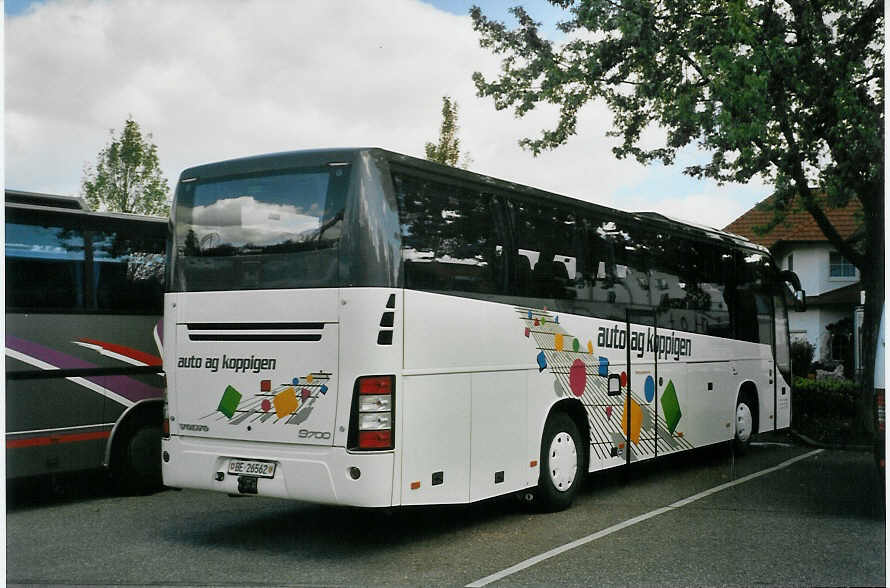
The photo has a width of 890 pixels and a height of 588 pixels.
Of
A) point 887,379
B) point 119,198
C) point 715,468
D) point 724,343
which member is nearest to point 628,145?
A: point 724,343

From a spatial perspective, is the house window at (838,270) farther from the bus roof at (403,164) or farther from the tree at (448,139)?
the bus roof at (403,164)

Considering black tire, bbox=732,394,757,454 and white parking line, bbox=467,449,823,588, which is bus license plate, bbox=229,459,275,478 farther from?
black tire, bbox=732,394,757,454

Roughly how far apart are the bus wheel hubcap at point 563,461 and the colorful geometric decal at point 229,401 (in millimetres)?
2996

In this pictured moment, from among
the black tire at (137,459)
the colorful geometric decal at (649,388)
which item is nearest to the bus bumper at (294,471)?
the black tire at (137,459)

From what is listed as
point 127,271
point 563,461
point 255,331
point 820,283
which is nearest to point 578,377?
point 563,461

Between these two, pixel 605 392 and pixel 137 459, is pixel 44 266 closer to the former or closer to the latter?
pixel 137 459

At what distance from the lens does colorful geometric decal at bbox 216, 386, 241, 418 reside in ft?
26.6

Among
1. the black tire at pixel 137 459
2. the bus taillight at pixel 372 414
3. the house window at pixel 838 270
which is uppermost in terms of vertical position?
the house window at pixel 838 270

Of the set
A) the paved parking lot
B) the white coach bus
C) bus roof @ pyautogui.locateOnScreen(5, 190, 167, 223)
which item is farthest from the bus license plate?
bus roof @ pyautogui.locateOnScreen(5, 190, 167, 223)

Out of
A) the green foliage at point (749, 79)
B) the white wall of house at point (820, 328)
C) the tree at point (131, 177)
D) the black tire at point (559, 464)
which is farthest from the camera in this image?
the white wall of house at point (820, 328)

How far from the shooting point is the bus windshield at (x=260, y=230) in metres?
7.75

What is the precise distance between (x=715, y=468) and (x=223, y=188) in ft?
24.6

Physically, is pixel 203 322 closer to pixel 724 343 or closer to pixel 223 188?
pixel 223 188

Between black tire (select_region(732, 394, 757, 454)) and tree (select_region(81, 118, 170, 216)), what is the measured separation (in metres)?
9.47
